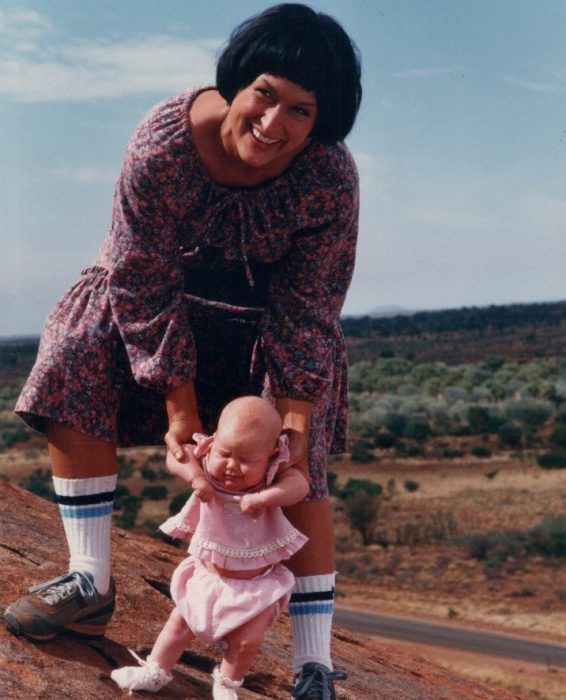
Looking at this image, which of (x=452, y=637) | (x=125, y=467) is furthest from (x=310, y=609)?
(x=125, y=467)

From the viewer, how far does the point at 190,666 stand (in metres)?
4.50

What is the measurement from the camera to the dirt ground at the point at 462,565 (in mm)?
22656

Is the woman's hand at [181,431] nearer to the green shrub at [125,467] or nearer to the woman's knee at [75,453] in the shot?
the woman's knee at [75,453]

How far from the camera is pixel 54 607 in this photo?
3.93 metres

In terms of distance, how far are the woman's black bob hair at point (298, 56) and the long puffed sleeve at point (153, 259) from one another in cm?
30

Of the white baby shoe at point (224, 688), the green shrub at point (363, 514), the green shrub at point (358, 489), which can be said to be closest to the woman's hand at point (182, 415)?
the white baby shoe at point (224, 688)

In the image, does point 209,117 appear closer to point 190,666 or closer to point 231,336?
point 231,336

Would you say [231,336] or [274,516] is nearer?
[274,516]

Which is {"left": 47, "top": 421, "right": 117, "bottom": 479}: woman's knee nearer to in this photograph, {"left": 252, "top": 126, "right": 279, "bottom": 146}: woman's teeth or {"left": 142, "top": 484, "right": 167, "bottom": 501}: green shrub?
{"left": 252, "top": 126, "right": 279, "bottom": 146}: woman's teeth

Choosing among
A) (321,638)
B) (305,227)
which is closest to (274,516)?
(321,638)

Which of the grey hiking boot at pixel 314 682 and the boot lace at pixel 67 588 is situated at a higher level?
the boot lace at pixel 67 588

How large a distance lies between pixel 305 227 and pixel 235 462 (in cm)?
92

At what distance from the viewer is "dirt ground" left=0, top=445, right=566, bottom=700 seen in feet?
74.3

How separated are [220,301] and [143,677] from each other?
4.51 ft
